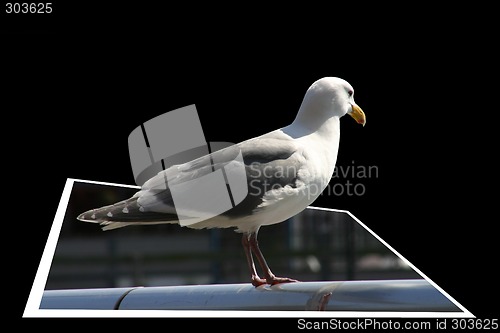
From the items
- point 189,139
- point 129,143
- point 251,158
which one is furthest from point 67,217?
point 251,158

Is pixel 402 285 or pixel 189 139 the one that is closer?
pixel 402 285

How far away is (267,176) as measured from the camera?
3.77 meters

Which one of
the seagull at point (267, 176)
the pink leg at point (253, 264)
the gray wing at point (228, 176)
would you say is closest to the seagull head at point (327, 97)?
the seagull at point (267, 176)

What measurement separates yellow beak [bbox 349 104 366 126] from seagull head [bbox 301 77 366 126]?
93 mm

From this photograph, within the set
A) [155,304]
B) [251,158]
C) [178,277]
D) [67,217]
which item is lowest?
[178,277]

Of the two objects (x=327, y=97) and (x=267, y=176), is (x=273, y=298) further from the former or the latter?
(x=327, y=97)

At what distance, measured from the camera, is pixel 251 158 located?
381 centimetres

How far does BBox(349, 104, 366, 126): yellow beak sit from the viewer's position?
4098 mm

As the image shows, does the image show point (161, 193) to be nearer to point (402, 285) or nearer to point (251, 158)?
point (251, 158)

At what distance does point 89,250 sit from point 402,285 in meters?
3.35

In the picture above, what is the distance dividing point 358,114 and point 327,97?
0.84 feet

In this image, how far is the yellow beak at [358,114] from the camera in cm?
410

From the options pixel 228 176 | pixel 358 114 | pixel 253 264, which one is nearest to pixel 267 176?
pixel 228 176

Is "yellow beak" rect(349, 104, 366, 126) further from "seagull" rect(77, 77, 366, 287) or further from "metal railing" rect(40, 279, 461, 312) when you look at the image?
"metal railing" rect(40, 279, 461, 312)
